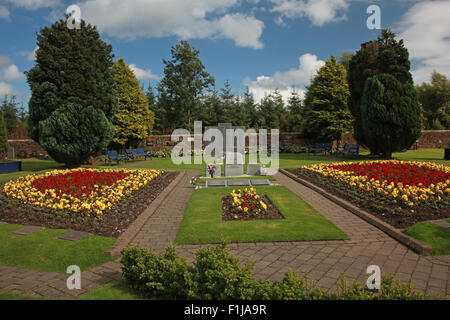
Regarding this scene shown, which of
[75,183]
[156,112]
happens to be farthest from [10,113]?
[75,183]

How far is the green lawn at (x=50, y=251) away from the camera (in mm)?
4688

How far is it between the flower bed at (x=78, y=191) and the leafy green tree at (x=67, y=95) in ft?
13.4

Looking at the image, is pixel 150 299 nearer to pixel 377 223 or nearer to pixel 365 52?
pixel 377 223

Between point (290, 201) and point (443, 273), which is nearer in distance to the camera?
point (443, 273)

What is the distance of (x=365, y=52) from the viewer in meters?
18.8

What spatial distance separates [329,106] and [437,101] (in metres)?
23.2

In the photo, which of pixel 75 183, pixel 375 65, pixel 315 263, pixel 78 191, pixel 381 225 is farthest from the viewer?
pixel 375 65

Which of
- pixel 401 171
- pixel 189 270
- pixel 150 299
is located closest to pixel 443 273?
pixel 189 270

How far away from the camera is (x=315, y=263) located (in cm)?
455

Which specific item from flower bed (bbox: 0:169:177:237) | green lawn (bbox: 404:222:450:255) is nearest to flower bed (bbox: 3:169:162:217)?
flower bed (bbox: 0:169:177:237)

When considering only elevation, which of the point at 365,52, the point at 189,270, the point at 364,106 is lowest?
the point at 189,270

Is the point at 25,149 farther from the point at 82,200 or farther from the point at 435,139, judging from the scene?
the point at 435,139

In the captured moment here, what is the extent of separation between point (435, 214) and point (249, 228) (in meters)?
4.27

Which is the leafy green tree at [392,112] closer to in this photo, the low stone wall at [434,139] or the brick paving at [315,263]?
the brick paving at [315,263]
